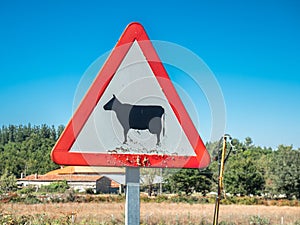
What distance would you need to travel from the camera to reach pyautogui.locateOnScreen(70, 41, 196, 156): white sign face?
3.02 meters

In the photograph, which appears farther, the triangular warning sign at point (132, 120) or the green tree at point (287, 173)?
the green tree at point (287, 173)

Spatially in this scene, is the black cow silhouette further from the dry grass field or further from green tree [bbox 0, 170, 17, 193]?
green tree [bbox 0, 170, 17, 193]

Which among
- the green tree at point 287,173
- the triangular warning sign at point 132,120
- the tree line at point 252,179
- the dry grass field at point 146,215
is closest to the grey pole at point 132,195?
the triangular warning sign at point 132,120

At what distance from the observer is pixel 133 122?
3.05m

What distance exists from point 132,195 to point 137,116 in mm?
567

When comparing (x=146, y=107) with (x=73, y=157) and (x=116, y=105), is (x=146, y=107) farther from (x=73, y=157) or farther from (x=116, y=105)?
(x=73, y=157)

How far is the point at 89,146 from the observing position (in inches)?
118

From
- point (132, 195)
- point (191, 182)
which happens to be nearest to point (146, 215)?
point (132, 195)

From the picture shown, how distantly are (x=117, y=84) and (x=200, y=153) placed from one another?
0.80m

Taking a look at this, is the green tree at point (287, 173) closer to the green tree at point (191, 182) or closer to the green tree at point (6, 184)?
the green tree at point (191, 182)

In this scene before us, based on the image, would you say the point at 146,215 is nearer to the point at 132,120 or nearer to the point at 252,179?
the point at 132,120

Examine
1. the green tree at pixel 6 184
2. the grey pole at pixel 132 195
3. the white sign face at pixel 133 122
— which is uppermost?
the white sign face at pixel 133 122

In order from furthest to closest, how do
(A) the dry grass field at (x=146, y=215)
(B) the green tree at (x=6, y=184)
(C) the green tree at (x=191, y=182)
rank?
(C) the green tree at (x=191, y=182), (A) the dry grass field at (x=146, y=215), (B) the green tree at (x=6, y=184)

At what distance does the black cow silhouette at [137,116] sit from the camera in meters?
3.03
